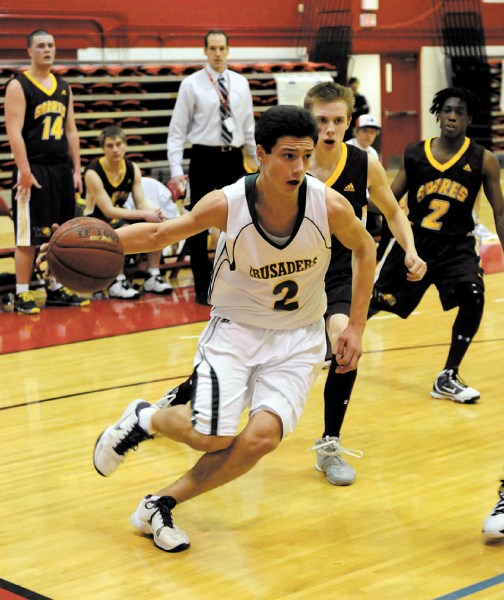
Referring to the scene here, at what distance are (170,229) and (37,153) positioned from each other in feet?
16.3

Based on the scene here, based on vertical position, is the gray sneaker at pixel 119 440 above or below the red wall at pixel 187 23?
below

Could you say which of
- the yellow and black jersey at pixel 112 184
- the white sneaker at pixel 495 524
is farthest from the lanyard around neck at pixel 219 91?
the white sneaker at pixel 495 524

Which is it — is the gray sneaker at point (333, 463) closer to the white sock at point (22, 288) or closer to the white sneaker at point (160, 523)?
the white sneaker at point (160, 523)

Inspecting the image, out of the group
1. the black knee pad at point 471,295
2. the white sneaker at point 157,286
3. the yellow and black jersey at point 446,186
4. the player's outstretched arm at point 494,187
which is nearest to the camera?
the player's outstretched arm at point 494,187

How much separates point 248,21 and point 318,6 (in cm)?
157

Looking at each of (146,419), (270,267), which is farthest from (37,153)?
(270,267)

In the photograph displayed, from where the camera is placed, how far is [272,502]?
4.12 m

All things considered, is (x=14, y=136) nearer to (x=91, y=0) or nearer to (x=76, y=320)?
(x=76, y=320)

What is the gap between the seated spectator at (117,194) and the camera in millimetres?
8594

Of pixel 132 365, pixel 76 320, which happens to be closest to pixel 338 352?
pixel 132 365

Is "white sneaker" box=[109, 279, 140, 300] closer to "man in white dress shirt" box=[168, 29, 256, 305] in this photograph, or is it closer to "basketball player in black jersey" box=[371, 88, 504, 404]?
"man in white dress shirt" box=[168, 29, 256, 305]

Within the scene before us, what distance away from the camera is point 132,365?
6508 millimetres

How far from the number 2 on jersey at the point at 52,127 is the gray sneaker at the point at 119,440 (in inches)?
184

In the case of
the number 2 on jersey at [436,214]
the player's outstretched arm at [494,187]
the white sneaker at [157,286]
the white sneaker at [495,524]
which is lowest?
the white sneaker at [495,524]
